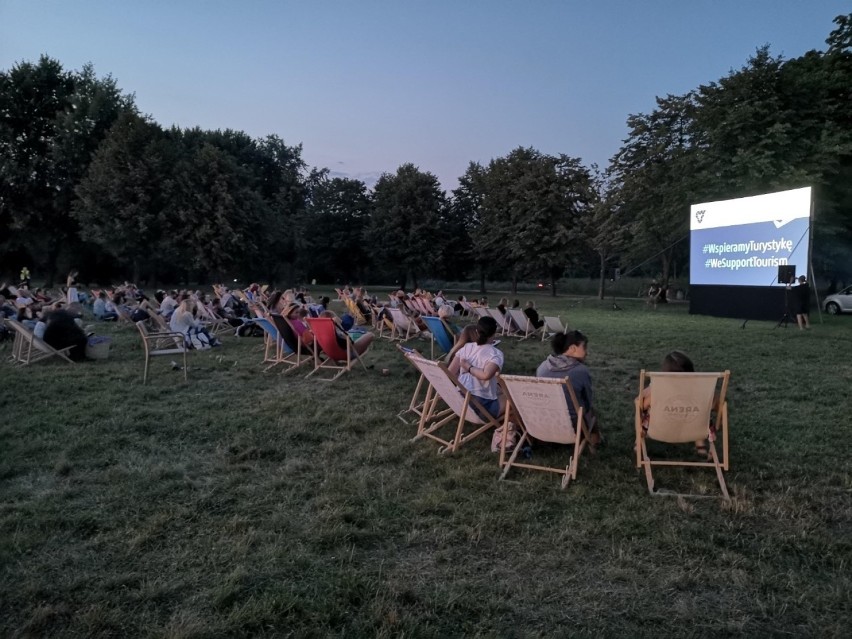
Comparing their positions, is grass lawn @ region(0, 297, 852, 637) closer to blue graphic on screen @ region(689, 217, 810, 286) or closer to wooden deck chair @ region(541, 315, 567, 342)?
wooden deck chair @ region(541, 315, 567, 342)

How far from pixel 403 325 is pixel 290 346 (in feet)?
13.1

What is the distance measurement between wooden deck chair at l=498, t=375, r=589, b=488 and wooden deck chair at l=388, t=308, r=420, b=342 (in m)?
7.98

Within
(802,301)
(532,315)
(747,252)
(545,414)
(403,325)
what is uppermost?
(747,252)

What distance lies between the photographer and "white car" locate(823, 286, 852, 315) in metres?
20.5

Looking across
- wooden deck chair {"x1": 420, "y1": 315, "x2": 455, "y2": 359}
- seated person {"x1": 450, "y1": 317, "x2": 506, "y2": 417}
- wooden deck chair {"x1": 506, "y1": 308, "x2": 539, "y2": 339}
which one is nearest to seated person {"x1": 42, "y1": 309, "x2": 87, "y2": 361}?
wooden deck chair {"x1": 420, "y1": 315, "x2": 455, "y2": 359}

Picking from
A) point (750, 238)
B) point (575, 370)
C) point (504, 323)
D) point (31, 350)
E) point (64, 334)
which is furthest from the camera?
point (750, 238)

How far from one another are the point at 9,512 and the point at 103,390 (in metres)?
3.90

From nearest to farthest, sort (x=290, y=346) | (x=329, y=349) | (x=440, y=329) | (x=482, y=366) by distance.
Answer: (x=482, y=366)
(x=329, y=349)
(x=290, y=346)
(x=440, y=329)

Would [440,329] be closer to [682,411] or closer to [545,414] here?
[545,414]

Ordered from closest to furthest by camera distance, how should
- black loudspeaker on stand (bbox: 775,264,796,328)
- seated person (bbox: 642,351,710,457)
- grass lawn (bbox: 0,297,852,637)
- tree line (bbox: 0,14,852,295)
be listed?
grass lawn (bbox: 0,297,852,637)
seated person (bbox: 642,351,710,457)
black loudspeaker on stand (bbox: 775,264,796,328)
tree line (bbox: 0,14,852,295)

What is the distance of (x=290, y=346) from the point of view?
9.00 m

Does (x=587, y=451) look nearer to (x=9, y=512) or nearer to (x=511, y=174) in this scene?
(x=9, y=512)

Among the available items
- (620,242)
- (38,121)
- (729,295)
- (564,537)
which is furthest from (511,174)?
(564,537)

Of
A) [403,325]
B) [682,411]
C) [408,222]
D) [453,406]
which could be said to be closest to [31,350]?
[403,325]
